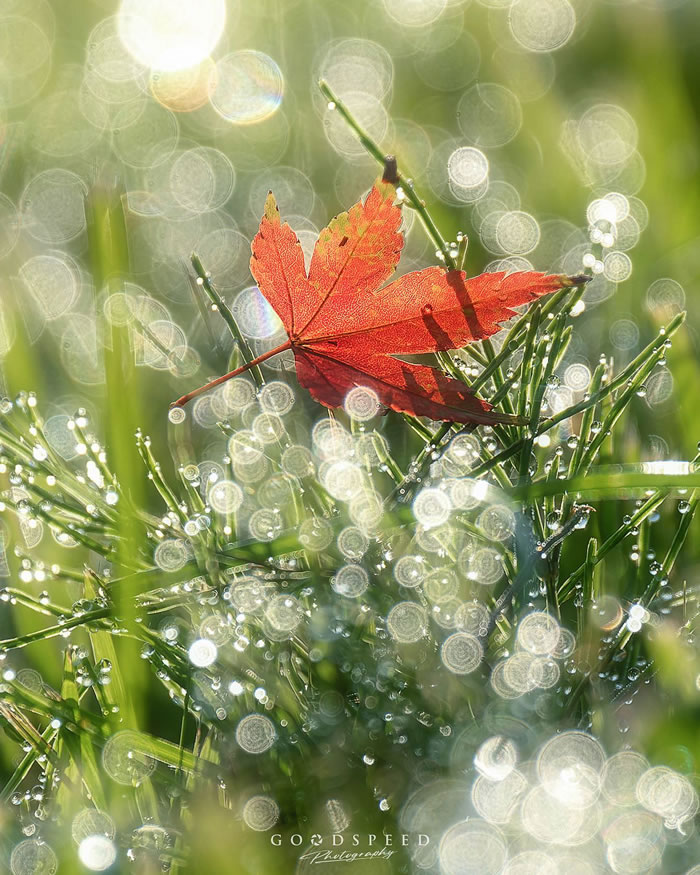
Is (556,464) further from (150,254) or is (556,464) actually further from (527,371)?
(150,254)

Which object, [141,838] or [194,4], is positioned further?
[194,4]

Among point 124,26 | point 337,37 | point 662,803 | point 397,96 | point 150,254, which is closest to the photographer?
point 662,803

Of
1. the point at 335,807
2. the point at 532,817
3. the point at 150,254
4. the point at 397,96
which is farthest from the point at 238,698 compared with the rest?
the point at 397,96

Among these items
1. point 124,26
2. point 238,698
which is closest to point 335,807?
point 238,698

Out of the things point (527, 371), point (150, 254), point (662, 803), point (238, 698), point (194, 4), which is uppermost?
point (194, 4)

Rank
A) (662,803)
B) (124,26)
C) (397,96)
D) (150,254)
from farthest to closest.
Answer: (124,26) → (397,96) → (150,254) → (662,803)

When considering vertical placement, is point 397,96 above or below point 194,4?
below
